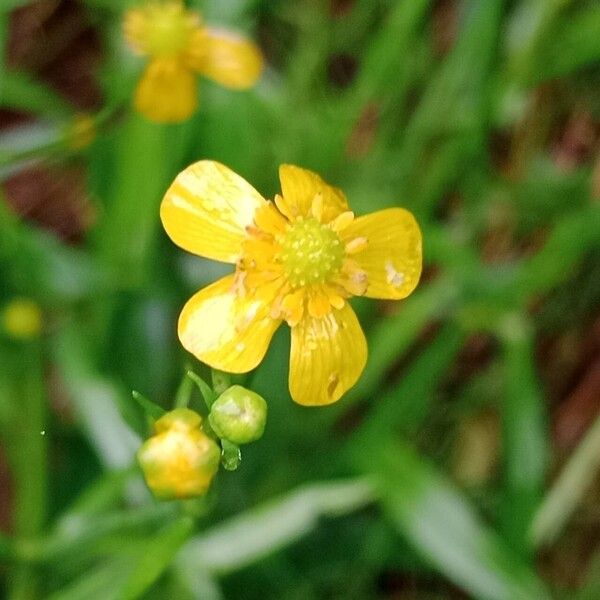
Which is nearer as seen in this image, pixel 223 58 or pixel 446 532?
pixel 223 58

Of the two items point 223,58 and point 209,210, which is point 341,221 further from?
point 223,58

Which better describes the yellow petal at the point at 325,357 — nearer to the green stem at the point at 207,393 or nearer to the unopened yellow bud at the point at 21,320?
the green stem at the point at 207,393

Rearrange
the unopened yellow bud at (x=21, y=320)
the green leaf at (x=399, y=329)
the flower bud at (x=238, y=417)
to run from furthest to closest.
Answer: the green leaf at (x=399, y=329) → the unopened yellow bud at (x=21, y=320) → the flower bud at (x=238, y=417)

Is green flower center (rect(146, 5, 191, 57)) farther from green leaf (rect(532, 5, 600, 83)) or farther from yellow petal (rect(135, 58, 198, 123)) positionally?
green leaf (rect(532, 5, 600, 83))

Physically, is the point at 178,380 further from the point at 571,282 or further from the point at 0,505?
the point at 571,282

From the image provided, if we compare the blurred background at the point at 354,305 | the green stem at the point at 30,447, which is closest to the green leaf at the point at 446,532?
the blurred background at the point at 354,305

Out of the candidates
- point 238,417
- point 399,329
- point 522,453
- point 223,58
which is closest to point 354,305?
point 399,329

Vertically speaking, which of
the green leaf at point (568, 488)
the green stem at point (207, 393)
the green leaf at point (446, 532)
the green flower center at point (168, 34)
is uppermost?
the green flower center at point (168, 34)
